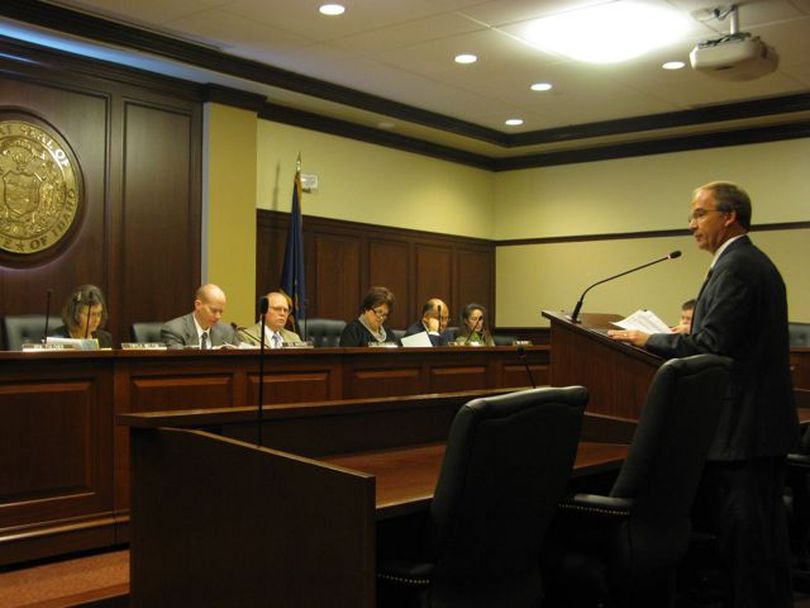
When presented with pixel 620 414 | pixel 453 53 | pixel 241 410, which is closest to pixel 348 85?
pixel 453 53

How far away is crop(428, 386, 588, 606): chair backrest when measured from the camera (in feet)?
5.86

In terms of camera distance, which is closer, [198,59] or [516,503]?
[516,503]

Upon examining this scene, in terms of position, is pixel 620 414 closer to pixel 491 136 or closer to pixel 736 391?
pixel 736 391

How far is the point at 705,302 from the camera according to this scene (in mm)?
2986

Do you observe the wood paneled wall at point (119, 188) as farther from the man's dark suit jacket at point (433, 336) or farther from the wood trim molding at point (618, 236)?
the wood trim molding at point (618, 236)

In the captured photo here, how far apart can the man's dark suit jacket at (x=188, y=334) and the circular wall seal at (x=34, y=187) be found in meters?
1.10

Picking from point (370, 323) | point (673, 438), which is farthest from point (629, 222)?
point (673, 438)

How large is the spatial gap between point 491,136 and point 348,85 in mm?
2112

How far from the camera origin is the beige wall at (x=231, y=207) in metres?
7.07

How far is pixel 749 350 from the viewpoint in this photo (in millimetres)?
2902

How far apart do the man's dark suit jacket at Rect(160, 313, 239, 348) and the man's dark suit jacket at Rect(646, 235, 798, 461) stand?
11.4 ft

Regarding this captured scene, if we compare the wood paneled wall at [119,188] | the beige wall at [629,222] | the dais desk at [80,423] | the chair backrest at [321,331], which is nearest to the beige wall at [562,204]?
the beige wall at [629,222]

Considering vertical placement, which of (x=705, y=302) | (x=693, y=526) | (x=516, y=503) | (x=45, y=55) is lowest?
(x=693, y=526)

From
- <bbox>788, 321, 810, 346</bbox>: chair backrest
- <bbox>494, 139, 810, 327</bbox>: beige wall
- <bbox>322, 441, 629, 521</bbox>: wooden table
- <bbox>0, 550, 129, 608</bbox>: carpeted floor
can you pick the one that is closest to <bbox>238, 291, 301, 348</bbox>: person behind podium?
<bbox>0, 550, 129, 608</bbox>: carpeted floor
